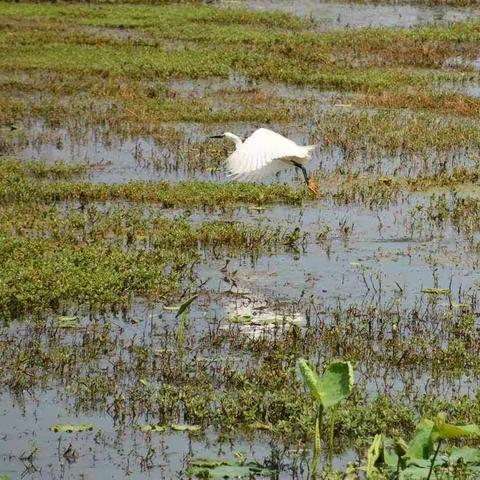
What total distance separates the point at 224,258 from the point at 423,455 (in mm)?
4848

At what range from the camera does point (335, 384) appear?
5.42 meters

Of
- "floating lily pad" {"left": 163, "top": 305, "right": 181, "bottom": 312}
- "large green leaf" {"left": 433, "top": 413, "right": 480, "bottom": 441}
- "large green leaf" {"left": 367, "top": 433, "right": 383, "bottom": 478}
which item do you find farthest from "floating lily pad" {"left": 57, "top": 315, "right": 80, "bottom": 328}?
"large green leaf" {"left": 433, "top": 413, "right": 480, "bottom": 441}

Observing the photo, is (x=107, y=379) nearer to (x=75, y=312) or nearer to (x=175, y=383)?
(x=175, y=383)

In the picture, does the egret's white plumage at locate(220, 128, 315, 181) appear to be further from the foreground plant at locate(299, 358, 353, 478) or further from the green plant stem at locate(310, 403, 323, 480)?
the foreground plant at locate(299, 358, 353, 478)

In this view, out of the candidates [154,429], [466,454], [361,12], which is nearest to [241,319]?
[154,429]

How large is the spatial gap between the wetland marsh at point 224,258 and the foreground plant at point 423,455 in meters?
0.06

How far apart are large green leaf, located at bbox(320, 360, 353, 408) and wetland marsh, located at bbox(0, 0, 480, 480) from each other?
0.40 m

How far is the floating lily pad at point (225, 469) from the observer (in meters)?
5.80

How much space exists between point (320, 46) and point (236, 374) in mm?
13489

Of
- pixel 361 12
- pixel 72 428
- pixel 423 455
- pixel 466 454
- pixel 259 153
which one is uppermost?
pixel 361 12

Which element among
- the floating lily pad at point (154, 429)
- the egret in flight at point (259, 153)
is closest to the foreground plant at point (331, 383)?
the floating lily pad at point (154, 429)

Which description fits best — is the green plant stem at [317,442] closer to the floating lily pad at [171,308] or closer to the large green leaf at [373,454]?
the large green leaf at [373,454]

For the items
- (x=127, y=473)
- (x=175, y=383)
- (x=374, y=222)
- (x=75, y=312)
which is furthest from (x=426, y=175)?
(x=127, y=473)

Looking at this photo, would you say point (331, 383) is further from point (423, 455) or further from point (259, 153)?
point (259, 153)
